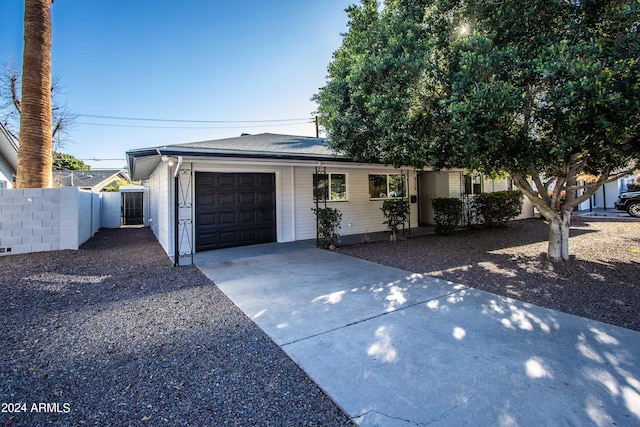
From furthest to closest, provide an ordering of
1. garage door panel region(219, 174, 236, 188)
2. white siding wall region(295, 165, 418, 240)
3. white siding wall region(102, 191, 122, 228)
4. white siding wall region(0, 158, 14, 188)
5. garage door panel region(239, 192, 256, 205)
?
white siding wall region(102, 191, 122, 228) < white siding wall region(0, 158, 14, 188) < white siding wall region(295, 165, 418, 240) < garage door panel region(239, 192, 256, 205) < garage door panel region(219, 174, 236, 188)

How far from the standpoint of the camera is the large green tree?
12.9ft

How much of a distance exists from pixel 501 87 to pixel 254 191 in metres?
6.50

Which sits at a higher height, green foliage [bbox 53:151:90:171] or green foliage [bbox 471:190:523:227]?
green foliage [bbox 53:151:90:171]

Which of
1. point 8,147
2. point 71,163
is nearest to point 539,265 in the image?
point 8,147

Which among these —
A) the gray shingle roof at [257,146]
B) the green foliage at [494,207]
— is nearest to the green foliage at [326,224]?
the gray shingle roof at [257,146]

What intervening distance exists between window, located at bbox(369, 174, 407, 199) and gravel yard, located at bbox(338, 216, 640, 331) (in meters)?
2.22

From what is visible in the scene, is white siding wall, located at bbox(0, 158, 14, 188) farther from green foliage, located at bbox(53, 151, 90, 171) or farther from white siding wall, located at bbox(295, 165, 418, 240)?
green foliage, located at bbox(53, 151, 90, 171)

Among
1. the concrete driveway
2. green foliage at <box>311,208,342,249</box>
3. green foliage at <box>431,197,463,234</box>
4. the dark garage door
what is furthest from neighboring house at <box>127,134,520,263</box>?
the concrete driveway

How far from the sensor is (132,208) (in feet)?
58.7

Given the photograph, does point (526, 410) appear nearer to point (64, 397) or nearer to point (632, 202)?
point (64, 397)

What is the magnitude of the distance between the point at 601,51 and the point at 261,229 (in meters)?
7.91

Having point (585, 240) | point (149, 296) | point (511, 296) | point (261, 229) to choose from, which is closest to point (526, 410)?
point (511, 296)

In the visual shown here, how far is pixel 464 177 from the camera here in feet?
42.3

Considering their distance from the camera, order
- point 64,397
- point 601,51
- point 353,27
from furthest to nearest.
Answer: point 353,27, point 601,51, point 64,397
